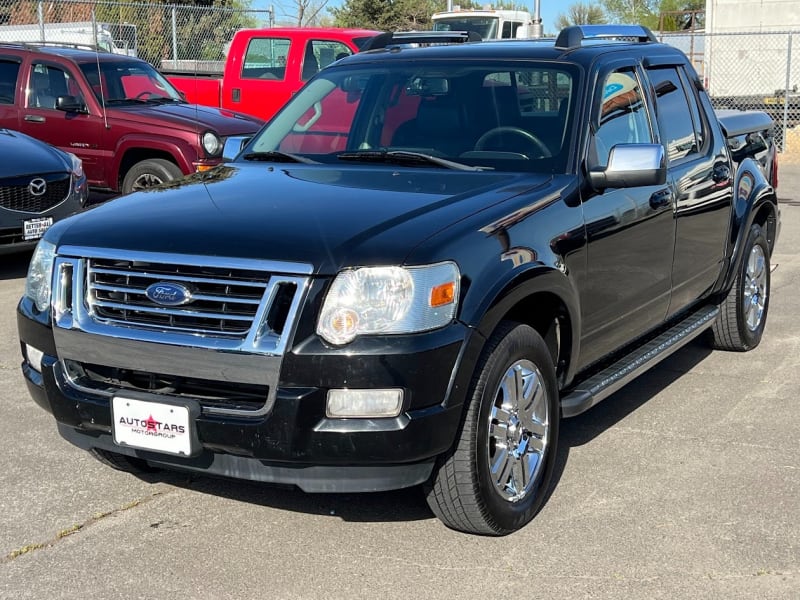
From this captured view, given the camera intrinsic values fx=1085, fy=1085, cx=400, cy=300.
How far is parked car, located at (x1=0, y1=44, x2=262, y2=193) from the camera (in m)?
10.8

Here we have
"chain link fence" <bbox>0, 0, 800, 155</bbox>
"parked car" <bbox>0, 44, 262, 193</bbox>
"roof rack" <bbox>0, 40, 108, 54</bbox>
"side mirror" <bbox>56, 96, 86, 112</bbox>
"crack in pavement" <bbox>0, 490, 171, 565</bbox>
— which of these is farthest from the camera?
"chain link fence" <bbox>0, 0, 800, 155</bbox>

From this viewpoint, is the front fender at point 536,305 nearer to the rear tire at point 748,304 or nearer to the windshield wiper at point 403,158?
the windshield wiper at point 403,158

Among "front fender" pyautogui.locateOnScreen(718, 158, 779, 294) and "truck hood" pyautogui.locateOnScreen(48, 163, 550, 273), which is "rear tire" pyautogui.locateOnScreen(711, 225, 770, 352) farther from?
"truck hood" pyautogui.locateOnScreen(48, 163, 550, 273)

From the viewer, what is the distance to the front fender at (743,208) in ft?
20.1

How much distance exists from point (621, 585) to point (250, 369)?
1411mm

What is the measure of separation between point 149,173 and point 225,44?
1517 cm

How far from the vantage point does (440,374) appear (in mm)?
3465

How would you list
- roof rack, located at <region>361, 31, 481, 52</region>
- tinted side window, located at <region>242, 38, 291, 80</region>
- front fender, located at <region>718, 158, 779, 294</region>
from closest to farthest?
1. roof rack, located at <region>361, 31, 481, 52</region>
2. front fender, located at <region>718, 158, 779, 294</region>
3. tinted side window, located at <region>242, 38, 291, 80</region>

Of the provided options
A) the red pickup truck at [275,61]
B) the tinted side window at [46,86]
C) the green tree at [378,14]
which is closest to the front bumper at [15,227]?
the tinted side window at [46,86]

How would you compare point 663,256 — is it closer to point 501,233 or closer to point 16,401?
point 501,233

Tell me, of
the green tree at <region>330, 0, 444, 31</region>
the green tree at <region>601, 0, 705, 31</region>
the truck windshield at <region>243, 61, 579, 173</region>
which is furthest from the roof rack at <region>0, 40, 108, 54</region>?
the green tree at <region>601, 0, 705, 31</region>

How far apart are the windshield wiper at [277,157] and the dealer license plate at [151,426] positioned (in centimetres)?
168

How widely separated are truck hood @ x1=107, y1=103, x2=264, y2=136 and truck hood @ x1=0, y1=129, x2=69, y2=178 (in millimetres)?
1808

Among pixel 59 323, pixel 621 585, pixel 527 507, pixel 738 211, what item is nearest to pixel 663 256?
pixel 738 211
